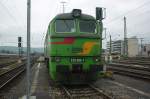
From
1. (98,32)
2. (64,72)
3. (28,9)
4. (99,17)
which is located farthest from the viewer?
(99,17)

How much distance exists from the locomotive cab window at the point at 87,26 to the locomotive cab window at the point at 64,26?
1.36 ft

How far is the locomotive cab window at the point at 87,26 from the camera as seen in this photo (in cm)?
1202

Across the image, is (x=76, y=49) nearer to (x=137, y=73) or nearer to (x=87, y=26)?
(x=87, y=26)

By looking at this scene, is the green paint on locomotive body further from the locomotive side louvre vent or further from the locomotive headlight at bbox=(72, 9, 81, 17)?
the locomotive headlight at bbox=(72, 9, 81, 17)

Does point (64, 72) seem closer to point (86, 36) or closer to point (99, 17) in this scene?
point (86, 36)

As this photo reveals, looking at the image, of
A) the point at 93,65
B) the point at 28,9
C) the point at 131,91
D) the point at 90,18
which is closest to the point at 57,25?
the point at 90,18

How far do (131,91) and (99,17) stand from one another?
4.66 meters

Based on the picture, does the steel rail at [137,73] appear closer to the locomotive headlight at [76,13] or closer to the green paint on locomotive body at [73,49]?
the green paint on locomotive body at [73,49]

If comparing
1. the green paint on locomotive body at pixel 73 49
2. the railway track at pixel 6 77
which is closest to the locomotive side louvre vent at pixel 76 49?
the green paint on locomotive body at pixel 73 49

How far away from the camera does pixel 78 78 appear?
452 inches

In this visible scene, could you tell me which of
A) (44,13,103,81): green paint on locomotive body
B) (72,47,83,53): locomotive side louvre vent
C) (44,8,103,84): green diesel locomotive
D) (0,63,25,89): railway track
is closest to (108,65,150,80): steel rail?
(44,8,103,84): green diesel locomotive

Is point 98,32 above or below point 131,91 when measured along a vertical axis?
above

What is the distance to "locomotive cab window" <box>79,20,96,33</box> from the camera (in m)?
12.0

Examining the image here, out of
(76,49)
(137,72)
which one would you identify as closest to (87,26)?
(76,49)
